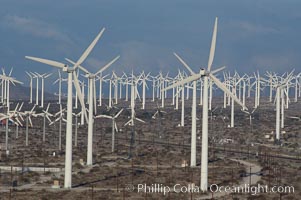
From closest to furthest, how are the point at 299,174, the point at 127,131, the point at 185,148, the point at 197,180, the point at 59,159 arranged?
1. the point at 197,180
2. the point at 299,174
3. the point at 59,159
4. the point at 185,148
5. the point at 127,131

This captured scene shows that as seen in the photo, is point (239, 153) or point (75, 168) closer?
point (75, 168)

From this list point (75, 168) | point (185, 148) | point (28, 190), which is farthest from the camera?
point (185, 148)

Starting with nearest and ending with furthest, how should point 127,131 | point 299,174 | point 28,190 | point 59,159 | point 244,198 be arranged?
point 244,198 → point 28,190 → point 299,174 → point 59,159 → point 127,131

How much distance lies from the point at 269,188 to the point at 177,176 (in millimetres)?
14352

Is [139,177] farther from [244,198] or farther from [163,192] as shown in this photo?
[244,198]

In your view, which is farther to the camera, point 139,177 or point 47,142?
point 47,142

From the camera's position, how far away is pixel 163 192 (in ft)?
228

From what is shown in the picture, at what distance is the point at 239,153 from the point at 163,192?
53537mm

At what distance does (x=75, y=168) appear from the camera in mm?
94188

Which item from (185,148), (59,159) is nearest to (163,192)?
(59,159)

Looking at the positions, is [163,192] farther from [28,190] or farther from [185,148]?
[185,148]

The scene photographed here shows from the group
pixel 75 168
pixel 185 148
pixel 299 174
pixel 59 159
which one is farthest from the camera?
pixel 185 148

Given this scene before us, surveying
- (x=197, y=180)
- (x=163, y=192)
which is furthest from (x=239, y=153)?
(x=163, y=192)

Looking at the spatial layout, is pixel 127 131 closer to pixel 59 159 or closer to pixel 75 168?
pixel 59 159
